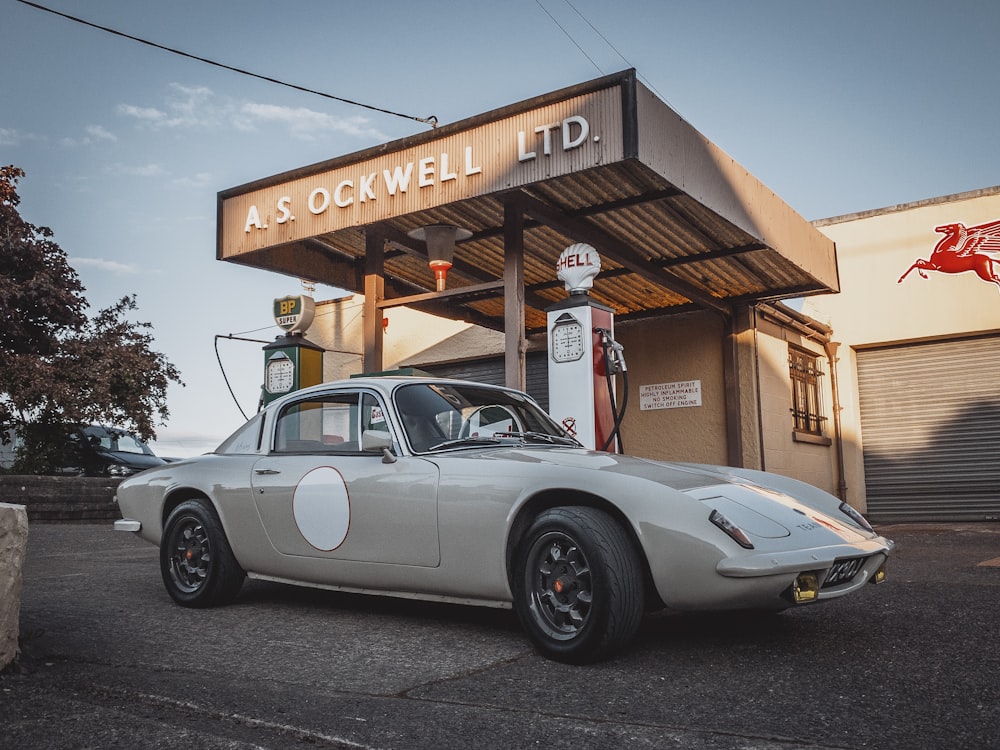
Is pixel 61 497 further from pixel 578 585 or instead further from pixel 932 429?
pixel 932 429

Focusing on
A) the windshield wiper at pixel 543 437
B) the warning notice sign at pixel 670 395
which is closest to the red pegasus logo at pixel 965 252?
the warning notice sign at pixel 670 395

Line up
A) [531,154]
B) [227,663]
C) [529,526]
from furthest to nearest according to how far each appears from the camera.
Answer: [531,154] → [529,526] → [227,663]

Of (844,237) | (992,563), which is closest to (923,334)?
(844,237)

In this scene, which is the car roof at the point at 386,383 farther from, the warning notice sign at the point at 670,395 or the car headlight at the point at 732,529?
the warning notice sign at the point at 670,395

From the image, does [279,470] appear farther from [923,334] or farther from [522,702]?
[923,334]

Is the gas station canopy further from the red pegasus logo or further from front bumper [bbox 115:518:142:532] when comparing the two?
front bumper [bbox 115:518:142:532]

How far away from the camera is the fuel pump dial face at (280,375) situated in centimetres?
1037

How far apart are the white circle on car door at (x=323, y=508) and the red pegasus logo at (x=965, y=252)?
38.1 ft

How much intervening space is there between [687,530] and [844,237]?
12.0 metres

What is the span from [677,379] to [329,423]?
901cm

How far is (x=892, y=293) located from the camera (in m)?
13.7

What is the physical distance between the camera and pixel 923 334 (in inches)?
529

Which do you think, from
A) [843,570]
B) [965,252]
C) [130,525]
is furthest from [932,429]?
[130,525]

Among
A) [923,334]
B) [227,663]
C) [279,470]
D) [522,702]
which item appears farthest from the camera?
[923,334]
